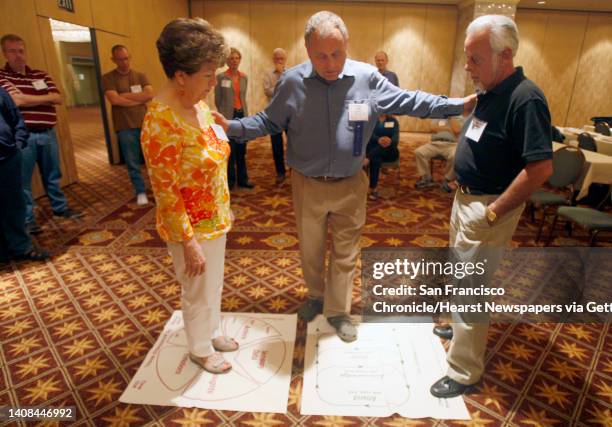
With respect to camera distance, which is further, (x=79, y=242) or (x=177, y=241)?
(x=79, y=242)

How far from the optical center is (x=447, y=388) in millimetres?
1788

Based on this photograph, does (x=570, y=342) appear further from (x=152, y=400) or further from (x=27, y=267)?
(x=27, y=267)

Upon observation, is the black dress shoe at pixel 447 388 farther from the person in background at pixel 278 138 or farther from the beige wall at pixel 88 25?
the beige wall at pixel 88 25

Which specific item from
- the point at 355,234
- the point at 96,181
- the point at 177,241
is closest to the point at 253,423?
the point at 177,241

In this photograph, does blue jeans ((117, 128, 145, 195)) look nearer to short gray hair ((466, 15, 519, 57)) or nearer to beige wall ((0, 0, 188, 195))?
beige wall ((0, 0, 188, 195))

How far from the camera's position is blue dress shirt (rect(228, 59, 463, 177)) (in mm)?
1818

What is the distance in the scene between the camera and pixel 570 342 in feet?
7.29

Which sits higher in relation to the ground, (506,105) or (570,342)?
(506,105)

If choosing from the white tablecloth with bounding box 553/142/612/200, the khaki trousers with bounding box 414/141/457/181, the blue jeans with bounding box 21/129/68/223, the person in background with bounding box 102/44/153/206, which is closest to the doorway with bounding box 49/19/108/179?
the person in background with bounding box 102/44/153/206

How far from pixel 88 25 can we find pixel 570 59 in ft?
36.0

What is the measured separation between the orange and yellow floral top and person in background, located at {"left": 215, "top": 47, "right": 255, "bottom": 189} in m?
3.18

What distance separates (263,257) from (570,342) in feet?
7.18

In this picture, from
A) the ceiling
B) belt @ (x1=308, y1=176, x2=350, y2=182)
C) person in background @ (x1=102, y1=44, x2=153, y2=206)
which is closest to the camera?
belt @ (x1=308, y1=176, x2=350, y2=182)

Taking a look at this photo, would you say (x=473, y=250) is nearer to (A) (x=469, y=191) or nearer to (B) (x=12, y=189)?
(A) (x=469, y=191)
